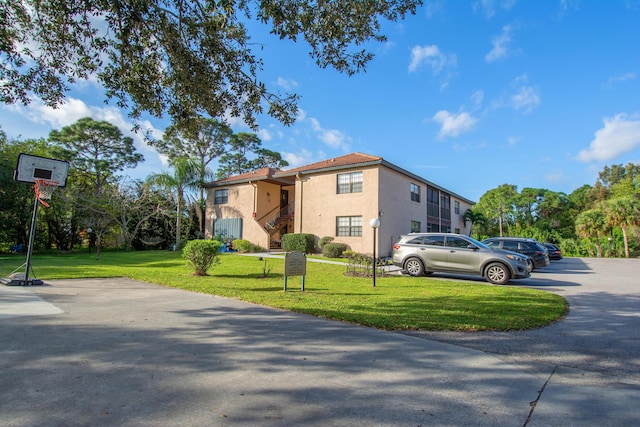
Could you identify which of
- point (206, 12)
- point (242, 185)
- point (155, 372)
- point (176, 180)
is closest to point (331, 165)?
point (242, 185)

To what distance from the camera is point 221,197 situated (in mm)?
28500

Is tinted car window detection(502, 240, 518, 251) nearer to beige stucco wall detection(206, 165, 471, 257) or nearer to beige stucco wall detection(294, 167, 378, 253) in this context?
beige stucco wall detection(206, 165, 471, 257)

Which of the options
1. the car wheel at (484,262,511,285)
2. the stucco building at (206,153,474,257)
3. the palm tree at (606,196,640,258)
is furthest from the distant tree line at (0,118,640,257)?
the car wheel at (484,262,511,285)

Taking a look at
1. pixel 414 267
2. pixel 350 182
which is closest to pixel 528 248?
pixel 414 267

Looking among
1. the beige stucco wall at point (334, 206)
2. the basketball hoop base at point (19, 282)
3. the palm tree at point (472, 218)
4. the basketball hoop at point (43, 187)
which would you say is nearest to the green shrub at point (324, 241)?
the beige stucco wall at point (334, 206)

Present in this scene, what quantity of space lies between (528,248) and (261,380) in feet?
55.9

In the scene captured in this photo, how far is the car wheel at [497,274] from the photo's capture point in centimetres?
1155

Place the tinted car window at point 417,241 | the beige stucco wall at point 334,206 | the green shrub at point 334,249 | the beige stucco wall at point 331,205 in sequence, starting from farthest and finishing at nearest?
1. the beige stucco wall at point 334,206
2. the beige stucco wall at point 331,205
3. the green shrub at point 334,249
4. the tinted car window at point 417,241

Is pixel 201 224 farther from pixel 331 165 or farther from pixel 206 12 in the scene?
pixel 206 12

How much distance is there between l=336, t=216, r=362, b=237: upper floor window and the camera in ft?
70.5

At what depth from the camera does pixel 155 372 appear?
11.5ft

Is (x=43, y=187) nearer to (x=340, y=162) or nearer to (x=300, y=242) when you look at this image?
(x=300, y=242)

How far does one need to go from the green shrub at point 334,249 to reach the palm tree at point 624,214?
26.3 meters

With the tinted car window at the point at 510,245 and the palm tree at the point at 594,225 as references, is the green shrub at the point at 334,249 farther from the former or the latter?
the palm tree at the point at 594,225
